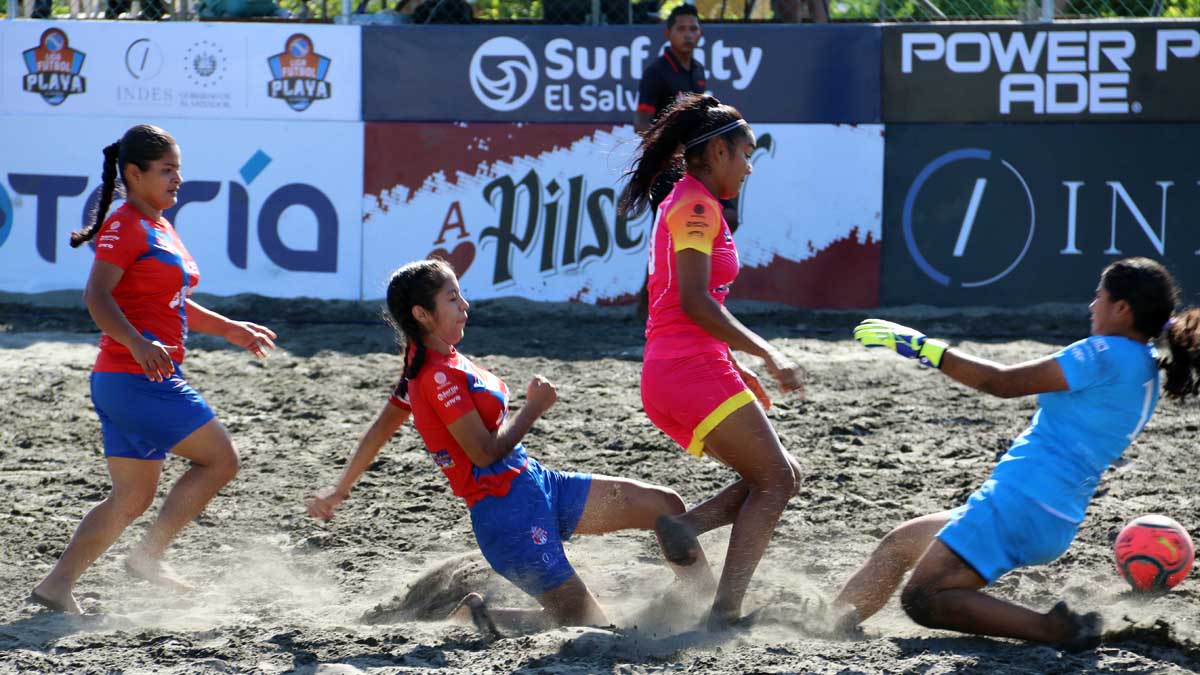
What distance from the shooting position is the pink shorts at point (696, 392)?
435 centimetres

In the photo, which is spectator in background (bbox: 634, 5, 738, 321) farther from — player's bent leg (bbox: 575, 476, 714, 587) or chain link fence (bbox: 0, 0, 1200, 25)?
player's bent leg (bbox: 575, 476, 714, 587)

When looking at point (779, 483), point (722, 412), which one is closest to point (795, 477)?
point (779, 483)

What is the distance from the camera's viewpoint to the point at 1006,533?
4.09 metres

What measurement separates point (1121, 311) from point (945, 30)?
716cm

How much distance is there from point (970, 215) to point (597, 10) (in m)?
3.59

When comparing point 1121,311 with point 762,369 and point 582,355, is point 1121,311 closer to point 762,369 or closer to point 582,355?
point 762,369

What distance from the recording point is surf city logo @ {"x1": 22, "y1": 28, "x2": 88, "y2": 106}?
1109cm

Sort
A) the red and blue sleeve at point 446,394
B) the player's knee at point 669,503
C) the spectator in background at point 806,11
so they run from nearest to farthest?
the red and blue sleeve at point 446,394
the player's knee at point 669,503
the spectator in background at point 806,11

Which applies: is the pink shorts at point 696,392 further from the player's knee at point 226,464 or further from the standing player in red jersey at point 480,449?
the player's knee at point 226,464

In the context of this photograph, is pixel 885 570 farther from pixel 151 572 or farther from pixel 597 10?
pixel 597 10

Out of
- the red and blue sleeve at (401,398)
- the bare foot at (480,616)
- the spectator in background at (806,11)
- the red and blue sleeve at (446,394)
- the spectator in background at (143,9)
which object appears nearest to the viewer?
the red and blue sleeve at (446,394)

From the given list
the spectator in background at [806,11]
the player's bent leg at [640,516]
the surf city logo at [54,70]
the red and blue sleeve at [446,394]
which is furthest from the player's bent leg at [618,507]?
the surf city logo at [54,70]

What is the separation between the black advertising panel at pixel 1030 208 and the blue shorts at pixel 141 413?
7.27m

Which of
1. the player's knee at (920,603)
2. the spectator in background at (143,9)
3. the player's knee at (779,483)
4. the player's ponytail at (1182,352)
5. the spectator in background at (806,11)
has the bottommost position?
the player's knee at (920,603)
